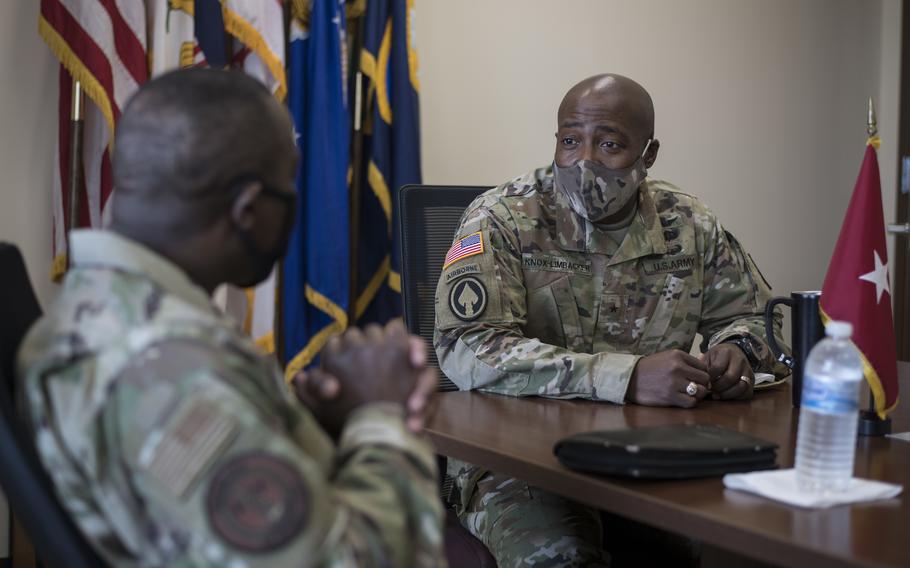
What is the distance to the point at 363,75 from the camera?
3.44 m

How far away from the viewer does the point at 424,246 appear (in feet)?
7.47

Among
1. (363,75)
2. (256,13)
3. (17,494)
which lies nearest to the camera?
(17,494)

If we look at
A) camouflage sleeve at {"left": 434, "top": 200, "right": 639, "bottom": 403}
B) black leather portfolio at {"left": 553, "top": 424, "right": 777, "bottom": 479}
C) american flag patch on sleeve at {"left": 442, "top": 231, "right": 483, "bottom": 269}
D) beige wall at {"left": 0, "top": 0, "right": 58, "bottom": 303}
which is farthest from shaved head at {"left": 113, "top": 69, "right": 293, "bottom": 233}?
beige wall at {"left": 0, "top": 0, "right": 58, "bottom": 303}

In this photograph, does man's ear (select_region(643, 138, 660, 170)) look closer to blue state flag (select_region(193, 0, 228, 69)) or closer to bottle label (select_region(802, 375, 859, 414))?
bottle label (select_region(802, 375, 859, 414))

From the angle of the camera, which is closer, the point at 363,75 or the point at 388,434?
the point at 388,434

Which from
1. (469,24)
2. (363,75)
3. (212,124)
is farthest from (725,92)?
(212,124)

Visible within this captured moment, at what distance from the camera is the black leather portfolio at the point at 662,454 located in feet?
3.98

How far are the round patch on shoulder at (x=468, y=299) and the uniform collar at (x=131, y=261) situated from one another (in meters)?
1.09

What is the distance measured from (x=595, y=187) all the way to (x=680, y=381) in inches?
23.2

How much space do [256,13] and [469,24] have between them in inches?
42.9

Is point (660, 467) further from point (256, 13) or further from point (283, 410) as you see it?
point (256, 13)

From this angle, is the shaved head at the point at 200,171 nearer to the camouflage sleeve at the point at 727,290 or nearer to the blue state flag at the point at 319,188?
the camouflage sleeve at the point at 727,290

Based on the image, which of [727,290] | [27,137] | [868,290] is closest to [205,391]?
[868,290]

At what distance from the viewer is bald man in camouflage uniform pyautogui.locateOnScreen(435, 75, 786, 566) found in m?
1.88
